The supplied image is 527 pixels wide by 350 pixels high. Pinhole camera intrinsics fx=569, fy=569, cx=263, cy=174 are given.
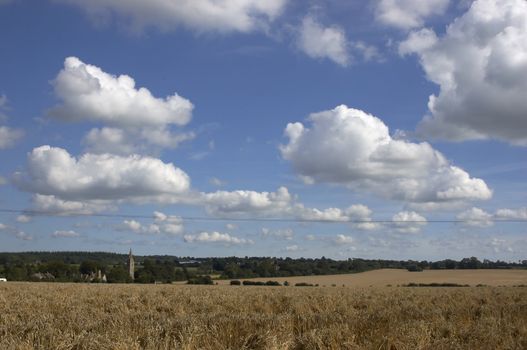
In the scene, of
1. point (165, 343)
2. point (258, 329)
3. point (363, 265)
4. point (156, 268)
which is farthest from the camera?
point (363, 265)

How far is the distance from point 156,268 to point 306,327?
10083 cm

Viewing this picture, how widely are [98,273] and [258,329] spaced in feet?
296

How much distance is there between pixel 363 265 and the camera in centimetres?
12588

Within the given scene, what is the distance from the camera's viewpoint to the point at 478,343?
8.86 metres

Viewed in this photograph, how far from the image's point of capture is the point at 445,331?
10164 mm

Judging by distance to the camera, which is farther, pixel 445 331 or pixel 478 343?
pixel 445 331

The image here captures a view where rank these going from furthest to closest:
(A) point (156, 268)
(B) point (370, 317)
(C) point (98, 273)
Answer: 1. (A) point (156, 268)
2. (C) point (98, 273)
3. (B) point (370, 317)

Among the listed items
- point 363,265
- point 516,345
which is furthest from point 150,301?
point 363,265

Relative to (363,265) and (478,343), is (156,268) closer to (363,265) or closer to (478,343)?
(363,265)

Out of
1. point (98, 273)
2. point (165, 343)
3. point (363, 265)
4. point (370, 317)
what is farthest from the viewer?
point (363, 265)

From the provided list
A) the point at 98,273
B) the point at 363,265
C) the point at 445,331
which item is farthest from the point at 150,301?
the point at 363,265

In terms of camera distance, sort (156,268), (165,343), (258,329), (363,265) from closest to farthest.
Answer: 1. (165,343)
2. (258,329)
3. (156,268)
4. (363,265)

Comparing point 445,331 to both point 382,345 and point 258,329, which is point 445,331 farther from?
point 258,329

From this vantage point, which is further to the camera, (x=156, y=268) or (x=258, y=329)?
(x=156, y=268)
